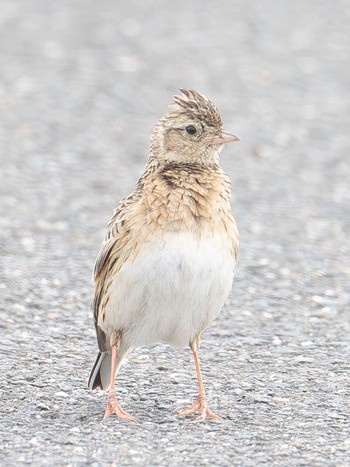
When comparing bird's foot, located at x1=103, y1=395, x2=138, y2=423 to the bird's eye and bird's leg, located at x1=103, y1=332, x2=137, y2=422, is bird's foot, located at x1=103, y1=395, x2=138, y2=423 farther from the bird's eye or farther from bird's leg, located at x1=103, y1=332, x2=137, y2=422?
the bird's eye

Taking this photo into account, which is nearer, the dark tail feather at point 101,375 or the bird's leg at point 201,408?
the bird's leg at point 201,408

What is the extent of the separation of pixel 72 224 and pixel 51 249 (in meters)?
0.72

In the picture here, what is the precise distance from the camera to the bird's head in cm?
705

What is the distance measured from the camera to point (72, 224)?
10953mm

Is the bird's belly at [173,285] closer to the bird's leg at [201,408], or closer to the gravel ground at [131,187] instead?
the bird's leg at [201,408]

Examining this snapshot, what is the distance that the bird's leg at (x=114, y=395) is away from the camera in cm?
672

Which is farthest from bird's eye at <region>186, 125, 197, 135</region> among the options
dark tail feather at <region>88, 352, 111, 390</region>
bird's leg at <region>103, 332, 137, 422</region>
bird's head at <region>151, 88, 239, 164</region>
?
dark tail feather at <region>88, 352, 111, 390</region>

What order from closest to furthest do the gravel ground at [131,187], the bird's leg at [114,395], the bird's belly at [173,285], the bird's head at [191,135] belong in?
the bird's belly at [173,285] < the gravel ground at [131,187] < the bird's leg at [114,395] < the bird's head at [191,135]

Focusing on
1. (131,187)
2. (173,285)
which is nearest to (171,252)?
(173,285)

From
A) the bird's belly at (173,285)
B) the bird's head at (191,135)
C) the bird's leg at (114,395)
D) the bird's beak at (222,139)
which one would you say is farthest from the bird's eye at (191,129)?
the bird's leg at (114,395)

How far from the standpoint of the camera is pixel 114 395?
6.81m

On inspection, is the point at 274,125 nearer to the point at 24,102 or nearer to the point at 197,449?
the point at 24,102

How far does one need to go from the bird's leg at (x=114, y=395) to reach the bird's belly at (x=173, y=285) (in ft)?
0.68

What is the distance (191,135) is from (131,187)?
16.4 feet
